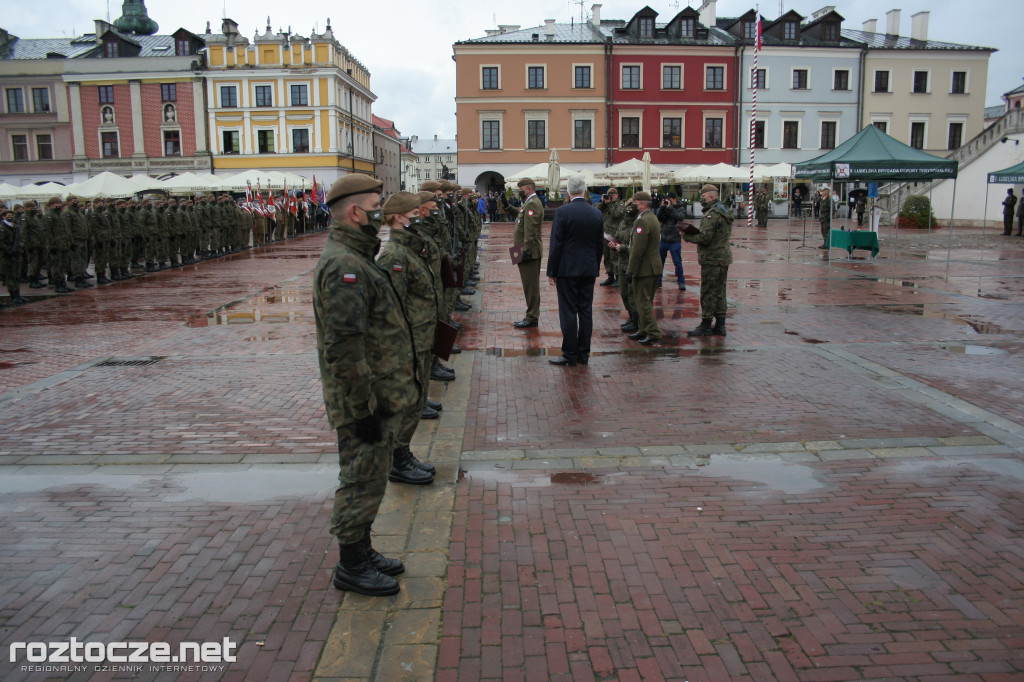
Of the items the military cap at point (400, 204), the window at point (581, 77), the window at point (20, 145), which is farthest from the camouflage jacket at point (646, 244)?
the window at point (20, 145)

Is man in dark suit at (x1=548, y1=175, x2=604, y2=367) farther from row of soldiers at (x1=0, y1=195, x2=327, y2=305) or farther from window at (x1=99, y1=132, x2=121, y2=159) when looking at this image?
window at (x1=99, y1=132, x2=121, y2=159)

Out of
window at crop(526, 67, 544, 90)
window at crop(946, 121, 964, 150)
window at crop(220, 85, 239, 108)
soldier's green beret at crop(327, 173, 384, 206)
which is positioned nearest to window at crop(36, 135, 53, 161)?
window at crop(220, 85, 239, 108)

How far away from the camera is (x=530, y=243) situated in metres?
10.3

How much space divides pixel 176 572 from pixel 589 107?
48.5 meters

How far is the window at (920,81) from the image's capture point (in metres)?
50.2

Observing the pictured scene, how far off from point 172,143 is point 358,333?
6094 cm

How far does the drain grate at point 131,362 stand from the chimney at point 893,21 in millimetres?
57984

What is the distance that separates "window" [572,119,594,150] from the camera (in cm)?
4947

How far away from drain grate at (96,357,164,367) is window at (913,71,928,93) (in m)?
54.2

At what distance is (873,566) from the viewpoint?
4.00 meters

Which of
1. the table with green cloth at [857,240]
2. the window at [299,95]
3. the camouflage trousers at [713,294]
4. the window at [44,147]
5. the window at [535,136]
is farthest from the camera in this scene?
the window at [44,147]

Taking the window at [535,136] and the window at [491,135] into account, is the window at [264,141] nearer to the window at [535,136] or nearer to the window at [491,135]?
the window at [491,135]

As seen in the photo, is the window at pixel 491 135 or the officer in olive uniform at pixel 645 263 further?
the window at pixel 491 135

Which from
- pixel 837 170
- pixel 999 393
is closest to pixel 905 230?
pixel 837 170
